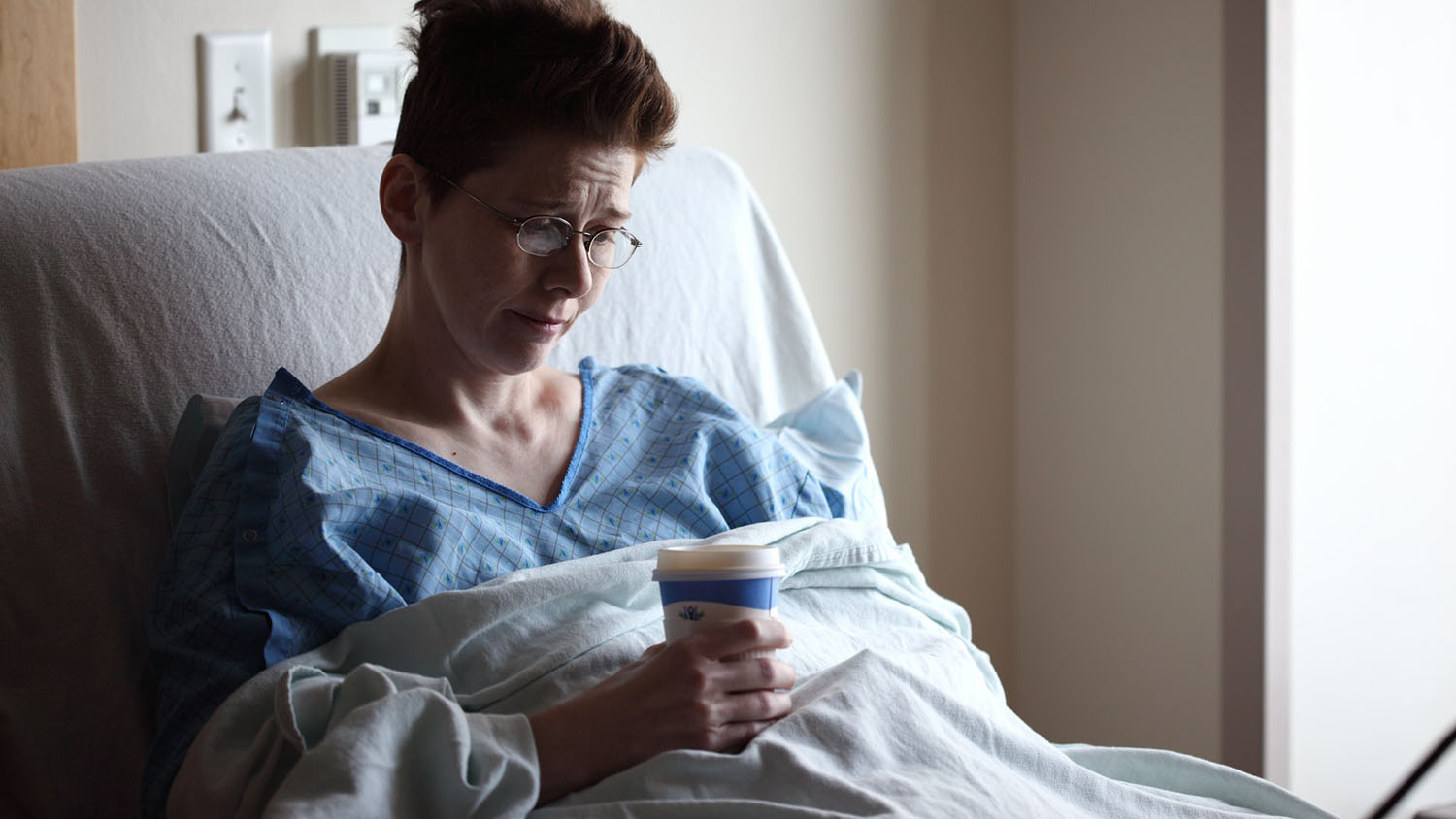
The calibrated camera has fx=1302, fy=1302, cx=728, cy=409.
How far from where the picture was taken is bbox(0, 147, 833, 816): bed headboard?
1201 millimetres

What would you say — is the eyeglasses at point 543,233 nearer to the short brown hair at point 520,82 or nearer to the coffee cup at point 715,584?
the short brown hair at point 520,82

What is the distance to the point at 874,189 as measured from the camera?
228cm

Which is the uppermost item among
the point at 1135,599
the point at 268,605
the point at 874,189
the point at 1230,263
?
the point at 874,189

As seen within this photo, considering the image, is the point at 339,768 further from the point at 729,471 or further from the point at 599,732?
the point at 729,471

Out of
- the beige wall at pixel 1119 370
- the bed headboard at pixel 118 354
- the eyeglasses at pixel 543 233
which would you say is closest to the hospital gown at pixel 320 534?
the bed headboard at pixel 118 354

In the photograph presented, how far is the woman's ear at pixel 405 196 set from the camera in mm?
1257

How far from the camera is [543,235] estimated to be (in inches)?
47.3

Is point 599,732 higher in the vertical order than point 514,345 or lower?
lower

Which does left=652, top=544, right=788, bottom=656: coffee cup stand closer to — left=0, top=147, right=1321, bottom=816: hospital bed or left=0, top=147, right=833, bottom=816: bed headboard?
left=0, top=147, right=1321, bottom=816: hospital bed

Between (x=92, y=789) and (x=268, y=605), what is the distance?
0.93 ft

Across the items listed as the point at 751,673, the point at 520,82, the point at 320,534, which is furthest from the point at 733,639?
the point at 520,82

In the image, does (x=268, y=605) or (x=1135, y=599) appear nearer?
(x=268, y=605)

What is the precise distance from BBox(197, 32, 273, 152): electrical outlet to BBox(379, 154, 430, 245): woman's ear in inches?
18.6

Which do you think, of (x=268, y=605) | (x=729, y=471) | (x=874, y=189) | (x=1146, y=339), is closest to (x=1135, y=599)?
(x=1146, y=339)
